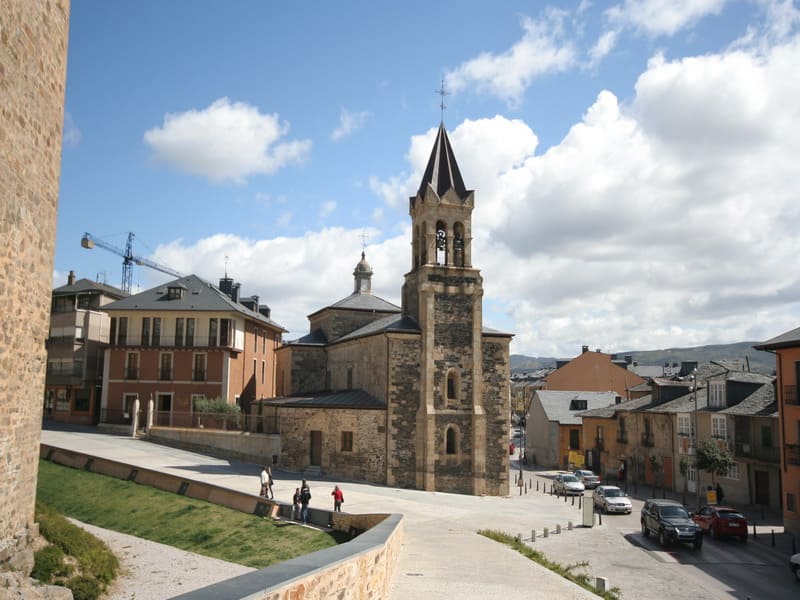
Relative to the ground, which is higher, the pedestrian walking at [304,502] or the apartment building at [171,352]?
the apartment building at [171,352]

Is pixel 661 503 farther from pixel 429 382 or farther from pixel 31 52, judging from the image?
pixel 31 52

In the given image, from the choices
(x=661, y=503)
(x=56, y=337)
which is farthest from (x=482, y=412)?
(x=56, y=337)

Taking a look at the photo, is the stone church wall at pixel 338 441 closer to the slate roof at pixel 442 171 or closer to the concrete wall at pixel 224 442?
the concrete wall at pixel 224 442

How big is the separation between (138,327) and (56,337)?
6.39 m

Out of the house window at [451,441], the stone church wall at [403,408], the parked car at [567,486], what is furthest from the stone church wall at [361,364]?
the parked car at [567,486]

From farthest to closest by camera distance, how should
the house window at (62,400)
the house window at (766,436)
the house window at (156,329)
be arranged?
the house window at (62,400) → the house window at (156,329) → the house window at (766,436)

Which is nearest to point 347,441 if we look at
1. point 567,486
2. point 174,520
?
point 174,520

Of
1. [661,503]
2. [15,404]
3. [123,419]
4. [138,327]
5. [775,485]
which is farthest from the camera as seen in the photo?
[138,327]

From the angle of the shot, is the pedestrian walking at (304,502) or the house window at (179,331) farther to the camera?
the house window at (179,331)

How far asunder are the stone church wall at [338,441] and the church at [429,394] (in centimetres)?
5

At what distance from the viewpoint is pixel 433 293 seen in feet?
120

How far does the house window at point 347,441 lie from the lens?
34.8 meters

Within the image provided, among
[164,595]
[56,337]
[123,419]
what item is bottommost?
[164,595]

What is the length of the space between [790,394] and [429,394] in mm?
16795
